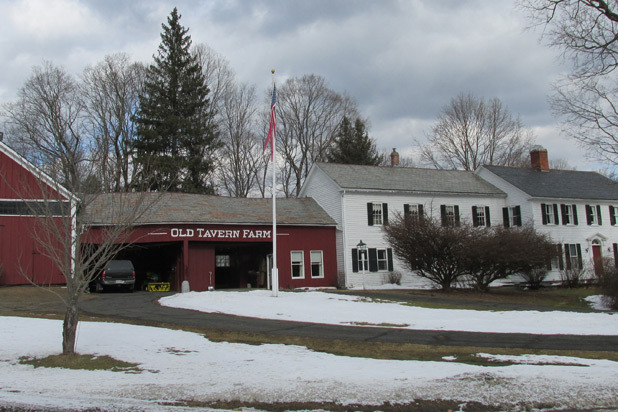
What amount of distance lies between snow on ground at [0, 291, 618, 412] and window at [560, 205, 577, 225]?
99.7ft

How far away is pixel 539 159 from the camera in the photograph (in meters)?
40.3

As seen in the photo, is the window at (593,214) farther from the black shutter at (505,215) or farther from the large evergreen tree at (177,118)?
the large evergreen tree at (177,118)

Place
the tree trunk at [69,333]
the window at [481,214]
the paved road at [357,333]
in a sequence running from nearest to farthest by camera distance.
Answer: the tree trunk at [69,333]
the paved road at [357,333]
the window at [481,214]

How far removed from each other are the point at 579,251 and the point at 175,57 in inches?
1376

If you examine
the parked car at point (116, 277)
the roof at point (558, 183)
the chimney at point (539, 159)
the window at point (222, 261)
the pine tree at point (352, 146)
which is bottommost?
the parked car at point (116, 277)

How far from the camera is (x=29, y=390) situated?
7113 mm

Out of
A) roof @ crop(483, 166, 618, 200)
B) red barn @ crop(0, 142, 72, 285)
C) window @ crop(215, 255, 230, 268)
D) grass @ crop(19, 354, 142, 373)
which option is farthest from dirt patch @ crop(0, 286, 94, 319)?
roof @ crop(483, 166, 618, 200)

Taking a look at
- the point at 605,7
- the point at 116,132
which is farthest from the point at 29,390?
the point at 116,132

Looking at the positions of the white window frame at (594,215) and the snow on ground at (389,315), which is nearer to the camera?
the snow on ground at (389,315)

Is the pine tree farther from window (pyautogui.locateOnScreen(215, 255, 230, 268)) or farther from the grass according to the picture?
the grass

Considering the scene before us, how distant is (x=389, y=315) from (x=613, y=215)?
3004 cm

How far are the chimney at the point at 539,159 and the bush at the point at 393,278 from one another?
16140mm

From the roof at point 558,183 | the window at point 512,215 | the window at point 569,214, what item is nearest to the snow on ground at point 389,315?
the window at point 512,215

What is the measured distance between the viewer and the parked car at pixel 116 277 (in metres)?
24.3
